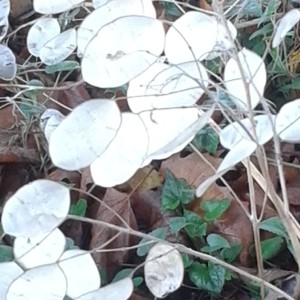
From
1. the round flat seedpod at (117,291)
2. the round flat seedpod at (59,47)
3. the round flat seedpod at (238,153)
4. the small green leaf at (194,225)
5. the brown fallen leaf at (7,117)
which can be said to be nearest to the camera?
the round flat seedpod at (238,153)

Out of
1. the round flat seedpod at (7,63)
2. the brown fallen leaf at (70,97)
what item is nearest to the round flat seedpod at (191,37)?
the round flat seedpod at (7,63)

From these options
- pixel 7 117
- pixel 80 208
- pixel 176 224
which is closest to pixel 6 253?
pixel 80 208

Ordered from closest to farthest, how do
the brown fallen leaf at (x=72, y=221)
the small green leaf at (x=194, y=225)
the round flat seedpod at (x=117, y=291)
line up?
the round flat seedpod at (x=117, y=291) < the small green leaf at (x=194, y=225) < the brown fallen leaf at (x=72, y=221)

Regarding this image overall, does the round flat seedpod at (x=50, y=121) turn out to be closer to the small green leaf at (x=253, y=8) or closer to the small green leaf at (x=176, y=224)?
the small green leaf at (x=176, y=224)

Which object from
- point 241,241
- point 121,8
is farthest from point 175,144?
point 241,241

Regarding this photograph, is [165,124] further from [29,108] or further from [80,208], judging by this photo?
[29,108]

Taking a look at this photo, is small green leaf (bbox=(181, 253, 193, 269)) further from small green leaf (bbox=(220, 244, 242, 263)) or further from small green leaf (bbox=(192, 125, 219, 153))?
small green leaf (bbox=(192, 125, 219, 153))
